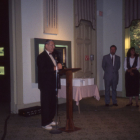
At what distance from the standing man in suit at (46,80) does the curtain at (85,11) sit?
3.44 meters

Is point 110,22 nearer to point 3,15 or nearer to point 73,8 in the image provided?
point 73,8

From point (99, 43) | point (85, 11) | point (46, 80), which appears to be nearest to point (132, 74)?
point (99, 43)

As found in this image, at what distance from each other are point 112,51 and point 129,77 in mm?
935

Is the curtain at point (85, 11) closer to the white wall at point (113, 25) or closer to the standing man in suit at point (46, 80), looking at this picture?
the white wall at point (113, 25)

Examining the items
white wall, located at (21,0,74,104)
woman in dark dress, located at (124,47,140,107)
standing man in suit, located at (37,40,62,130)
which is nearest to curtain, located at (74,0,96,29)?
white wall, located at (21,0,74,104)

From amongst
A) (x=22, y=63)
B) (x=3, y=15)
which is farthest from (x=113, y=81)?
(x=3, y=15)

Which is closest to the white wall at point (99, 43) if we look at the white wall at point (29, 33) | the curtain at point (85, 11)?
the curtain at point (85, 11)

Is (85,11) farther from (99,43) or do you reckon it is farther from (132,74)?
(132,74)

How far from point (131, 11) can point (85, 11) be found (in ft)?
5.40

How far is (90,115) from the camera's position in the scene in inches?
202

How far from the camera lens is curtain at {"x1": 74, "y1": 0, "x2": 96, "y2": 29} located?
23.4 feet

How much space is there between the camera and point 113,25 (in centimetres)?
813

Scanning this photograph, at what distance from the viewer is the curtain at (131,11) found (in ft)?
23.9

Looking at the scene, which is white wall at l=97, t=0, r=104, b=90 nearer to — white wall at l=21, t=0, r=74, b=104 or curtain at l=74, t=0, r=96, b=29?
curtain at l=74, t=0, r=96, b=29
